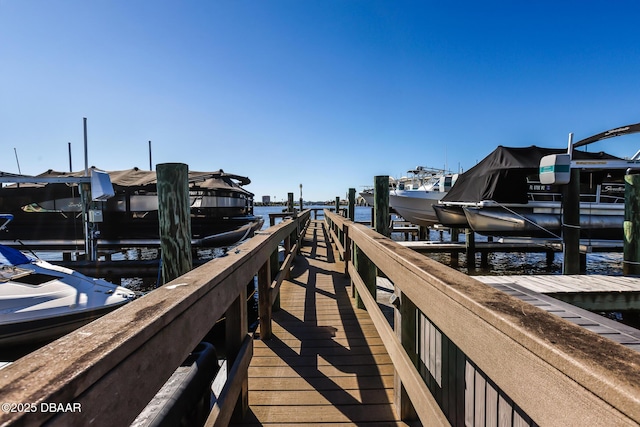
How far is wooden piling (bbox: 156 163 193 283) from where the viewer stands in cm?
223

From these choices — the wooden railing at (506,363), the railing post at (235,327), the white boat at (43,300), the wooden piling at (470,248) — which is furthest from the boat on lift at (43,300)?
the wooden piling at (470,248)

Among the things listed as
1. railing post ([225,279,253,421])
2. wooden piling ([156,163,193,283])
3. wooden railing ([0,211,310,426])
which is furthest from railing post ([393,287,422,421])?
wooden piling ([156,163,193,283])

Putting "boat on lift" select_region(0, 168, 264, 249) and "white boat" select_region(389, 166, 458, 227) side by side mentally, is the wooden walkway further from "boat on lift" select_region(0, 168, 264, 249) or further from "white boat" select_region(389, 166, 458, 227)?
"white boat" select_region(389, 166, 458, 227)

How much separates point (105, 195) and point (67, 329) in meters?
3.50

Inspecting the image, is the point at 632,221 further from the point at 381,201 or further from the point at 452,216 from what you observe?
the point at 381,201

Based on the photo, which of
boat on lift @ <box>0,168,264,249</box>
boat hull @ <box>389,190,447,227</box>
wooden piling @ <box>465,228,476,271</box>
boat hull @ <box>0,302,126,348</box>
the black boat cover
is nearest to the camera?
boat hull @ <box>0,302,126,348</box>

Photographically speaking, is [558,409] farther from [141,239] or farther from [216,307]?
[141,239]

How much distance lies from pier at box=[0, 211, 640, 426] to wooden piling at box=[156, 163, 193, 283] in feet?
2.16

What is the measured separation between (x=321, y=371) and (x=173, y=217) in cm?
179

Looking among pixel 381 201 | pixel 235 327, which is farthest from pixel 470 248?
pixel 235 327

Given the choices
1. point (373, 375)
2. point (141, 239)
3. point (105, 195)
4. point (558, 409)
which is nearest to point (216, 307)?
point (558, 409)

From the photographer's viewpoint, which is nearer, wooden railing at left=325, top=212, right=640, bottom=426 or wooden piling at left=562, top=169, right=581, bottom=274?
wooden railing at left=325, top=212, right=640, bottom=426

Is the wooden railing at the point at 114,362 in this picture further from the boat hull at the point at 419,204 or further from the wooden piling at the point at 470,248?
the boat hull at the point at 419,204

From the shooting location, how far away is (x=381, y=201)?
4129 mm
